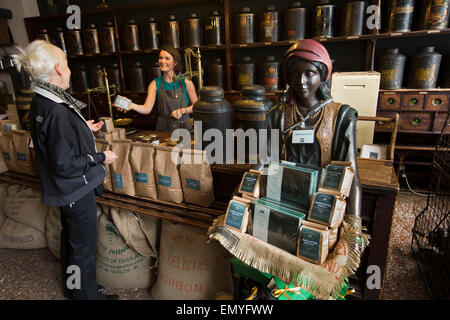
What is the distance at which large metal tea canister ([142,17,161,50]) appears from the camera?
3.48m

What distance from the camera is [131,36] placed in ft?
11.8

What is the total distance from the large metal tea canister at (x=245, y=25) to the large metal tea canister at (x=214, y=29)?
0.21 metres

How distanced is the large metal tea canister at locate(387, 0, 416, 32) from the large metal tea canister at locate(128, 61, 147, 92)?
2772 millimetres

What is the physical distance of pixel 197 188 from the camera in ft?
5.17

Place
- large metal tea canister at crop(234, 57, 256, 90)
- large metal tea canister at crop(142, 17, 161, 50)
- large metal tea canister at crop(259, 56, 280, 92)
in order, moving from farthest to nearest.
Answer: large metal tea canister at crop(142, 17, 161, 50), large metal tea canister at crop(234, 57, 256, 90), large metal tea canister at crop(259, 56, 280, 92)

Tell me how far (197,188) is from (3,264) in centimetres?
175

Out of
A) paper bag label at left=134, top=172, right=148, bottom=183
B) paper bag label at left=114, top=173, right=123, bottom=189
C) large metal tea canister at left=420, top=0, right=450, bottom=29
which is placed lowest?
paper bag label at left=114, top=173, right=123, bottom=189

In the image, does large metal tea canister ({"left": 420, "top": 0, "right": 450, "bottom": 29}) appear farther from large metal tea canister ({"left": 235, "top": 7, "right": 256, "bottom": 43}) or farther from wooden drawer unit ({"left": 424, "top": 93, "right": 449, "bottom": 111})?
large metal tea canister ({"left": 235, "top": 7, "right": 256, "bottom": 43})

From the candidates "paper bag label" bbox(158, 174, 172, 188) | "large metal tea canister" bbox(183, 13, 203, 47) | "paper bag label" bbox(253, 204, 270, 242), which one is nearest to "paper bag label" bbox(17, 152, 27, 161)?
"paper bag label" bbox(158, 174, 172, 188)

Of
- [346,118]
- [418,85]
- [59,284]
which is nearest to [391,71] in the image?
[418,85]

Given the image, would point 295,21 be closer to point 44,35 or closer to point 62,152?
point 62,152

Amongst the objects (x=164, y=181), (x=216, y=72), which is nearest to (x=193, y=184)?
(x=164, y=181)

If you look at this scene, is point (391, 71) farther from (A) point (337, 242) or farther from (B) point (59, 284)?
(B) point (59, 284)
